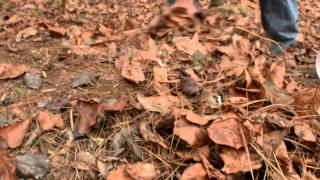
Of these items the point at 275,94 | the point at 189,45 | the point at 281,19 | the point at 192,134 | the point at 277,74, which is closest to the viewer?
the point at 192,134

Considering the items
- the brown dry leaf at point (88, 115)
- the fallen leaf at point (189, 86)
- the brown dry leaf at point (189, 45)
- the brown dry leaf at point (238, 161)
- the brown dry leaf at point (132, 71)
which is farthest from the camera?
the brown dry leaf at point (189, 45)

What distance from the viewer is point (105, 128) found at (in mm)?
1742

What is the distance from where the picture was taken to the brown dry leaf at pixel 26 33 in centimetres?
245

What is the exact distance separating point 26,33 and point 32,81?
584mm

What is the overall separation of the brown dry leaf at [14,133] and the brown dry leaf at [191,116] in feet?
1.80

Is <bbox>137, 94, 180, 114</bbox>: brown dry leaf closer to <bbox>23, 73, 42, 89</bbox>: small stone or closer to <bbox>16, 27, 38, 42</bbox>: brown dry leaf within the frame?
<bbox>23, 73, 42, 89</bbox>: small stone

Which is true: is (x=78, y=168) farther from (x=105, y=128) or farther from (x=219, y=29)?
(x=219, y=29)

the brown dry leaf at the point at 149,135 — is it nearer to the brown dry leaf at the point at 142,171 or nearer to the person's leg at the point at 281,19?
the brown dry leaf at the point at 142,171

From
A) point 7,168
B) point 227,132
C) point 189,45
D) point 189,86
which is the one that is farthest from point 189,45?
point 7,168

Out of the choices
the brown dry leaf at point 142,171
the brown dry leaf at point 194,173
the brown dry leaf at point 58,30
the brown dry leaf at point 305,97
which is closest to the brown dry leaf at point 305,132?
the brown dry leaf at point 305,97

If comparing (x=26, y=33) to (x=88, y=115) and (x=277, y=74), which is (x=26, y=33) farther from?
(x=277, y=74)

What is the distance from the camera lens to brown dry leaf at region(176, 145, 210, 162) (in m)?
1.54

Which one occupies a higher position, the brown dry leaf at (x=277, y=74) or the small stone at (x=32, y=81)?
the brown dry leaf at (x=277, y=74)

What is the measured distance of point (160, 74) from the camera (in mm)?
1987
